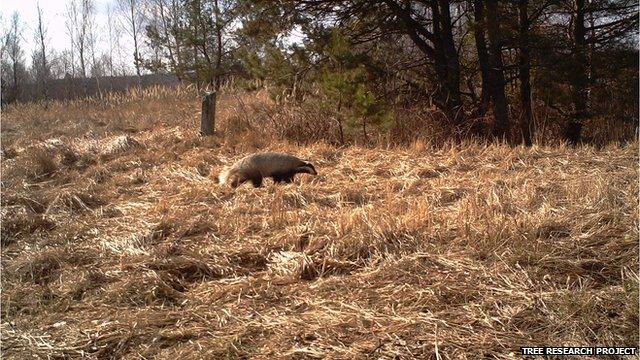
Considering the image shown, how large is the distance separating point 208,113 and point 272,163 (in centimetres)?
395

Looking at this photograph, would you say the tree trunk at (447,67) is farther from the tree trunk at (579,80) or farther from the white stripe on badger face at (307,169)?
the white stripe on badger face at (307,169)

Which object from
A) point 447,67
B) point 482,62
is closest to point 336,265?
point 447,67

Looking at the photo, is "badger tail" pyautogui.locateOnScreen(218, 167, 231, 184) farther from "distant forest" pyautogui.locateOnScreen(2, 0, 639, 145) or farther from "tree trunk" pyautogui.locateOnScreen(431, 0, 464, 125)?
"tree trunk" pyautogui.locateOnScreen(431, 0, 464, 125)

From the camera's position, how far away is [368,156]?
21.2 ft

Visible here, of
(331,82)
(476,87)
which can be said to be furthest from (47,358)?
(476,87)

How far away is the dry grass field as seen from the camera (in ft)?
7.12

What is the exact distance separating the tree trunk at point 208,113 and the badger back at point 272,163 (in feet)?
12.3

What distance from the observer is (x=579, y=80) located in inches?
321

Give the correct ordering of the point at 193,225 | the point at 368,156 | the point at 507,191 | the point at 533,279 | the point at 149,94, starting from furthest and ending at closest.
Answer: the point at 149,94, the point at 368,156, the point at 507,191, the point at 193,225, the point at 533,279

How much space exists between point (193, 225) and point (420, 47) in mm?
6887

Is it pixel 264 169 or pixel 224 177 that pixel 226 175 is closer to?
pixel 224 177

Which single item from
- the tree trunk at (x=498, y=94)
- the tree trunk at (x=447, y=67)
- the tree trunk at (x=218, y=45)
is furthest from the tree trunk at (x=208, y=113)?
the tree trunk at (x=218, y=45)

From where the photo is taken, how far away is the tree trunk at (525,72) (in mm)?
8396

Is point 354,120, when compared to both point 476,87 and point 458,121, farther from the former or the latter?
point 476,87
